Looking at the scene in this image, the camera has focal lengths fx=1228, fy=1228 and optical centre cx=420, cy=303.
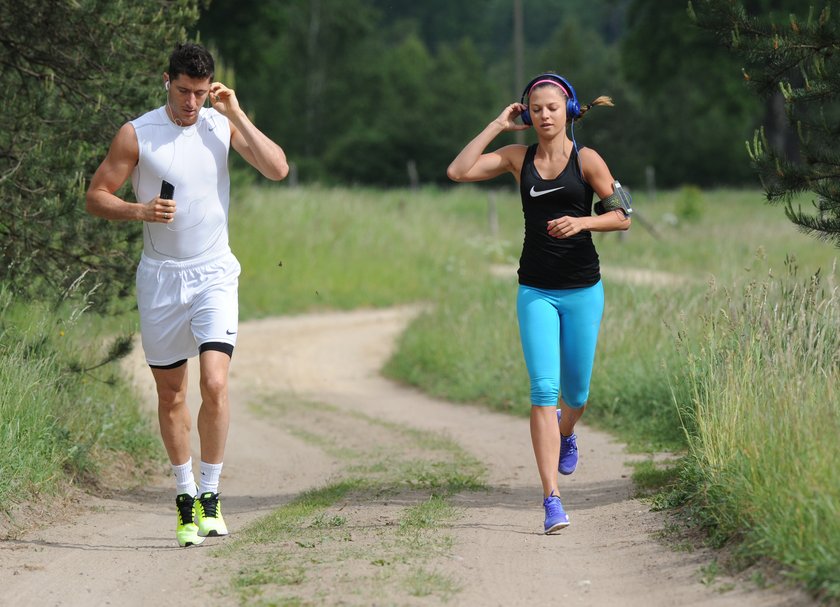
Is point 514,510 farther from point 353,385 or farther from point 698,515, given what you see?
point 353,385

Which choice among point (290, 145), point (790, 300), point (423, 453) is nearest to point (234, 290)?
point (790, 300)

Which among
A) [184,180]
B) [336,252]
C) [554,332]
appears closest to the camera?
[184,180]

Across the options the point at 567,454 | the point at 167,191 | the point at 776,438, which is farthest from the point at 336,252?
the point at 776,438

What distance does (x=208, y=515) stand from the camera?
6551 mm

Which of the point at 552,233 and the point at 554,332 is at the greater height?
the point at 552,233


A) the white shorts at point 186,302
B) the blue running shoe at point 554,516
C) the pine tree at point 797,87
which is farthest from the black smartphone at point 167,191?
the pine tree at point 797,87

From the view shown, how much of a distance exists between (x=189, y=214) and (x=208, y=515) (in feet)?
5.28

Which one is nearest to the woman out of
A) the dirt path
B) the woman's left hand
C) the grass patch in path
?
the woman's left hand

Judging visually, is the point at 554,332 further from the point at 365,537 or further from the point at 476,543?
the point at 365,537

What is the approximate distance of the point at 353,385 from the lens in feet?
51.0

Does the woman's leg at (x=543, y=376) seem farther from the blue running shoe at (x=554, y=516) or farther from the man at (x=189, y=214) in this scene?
the man at (x=189, y=214)

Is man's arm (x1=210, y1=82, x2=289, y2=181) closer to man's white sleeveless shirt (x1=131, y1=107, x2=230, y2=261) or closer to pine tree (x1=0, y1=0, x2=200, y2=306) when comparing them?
man's white sleeveless shirt (x1=131, y1=107, x2=230, y2=261)

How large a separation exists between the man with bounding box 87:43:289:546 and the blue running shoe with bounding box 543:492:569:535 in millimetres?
1758

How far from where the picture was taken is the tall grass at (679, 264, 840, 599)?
16.3 ft
